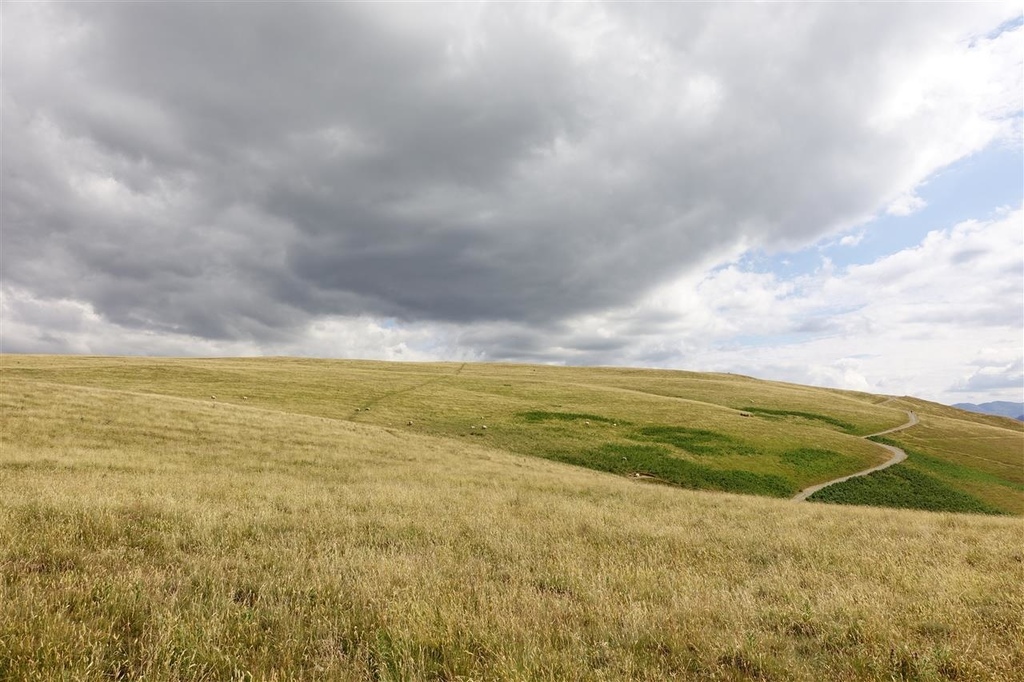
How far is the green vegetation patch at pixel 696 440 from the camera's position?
45.7 metres

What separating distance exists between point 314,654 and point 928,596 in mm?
9330

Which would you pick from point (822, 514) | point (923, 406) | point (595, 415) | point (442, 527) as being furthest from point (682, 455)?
point (923, 406)

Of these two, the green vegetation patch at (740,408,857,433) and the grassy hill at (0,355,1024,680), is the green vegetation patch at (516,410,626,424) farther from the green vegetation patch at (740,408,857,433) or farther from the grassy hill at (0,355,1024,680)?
the grassy hill at (0,355,1024,680)

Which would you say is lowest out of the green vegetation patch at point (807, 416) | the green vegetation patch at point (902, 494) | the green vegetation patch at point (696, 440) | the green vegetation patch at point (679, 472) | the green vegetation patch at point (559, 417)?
the green vegetation patch at point (902, 494)

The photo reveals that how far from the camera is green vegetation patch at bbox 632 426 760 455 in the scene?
45.7 meters

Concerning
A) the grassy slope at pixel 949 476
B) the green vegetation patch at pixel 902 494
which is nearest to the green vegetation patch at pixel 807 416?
the grassy slope at pixel 949 476

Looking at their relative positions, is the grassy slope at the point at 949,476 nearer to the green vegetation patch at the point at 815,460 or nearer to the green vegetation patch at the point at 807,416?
the green vegetation patch at the point at 815,460

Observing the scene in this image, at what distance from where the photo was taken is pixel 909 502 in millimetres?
38500

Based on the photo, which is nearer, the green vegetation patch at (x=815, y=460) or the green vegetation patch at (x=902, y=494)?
the green vegetation patch at (x=902, y=494)

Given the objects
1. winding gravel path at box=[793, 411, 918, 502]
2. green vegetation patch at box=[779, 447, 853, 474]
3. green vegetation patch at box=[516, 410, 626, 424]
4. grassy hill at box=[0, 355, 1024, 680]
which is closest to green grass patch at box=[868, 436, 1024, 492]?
winding gravel path at box=[793, 411, 918, 502]

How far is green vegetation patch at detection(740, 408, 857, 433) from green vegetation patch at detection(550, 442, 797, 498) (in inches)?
1201

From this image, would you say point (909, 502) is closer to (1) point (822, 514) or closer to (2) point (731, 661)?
(1) point (822, 514)

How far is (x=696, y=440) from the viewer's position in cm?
4828

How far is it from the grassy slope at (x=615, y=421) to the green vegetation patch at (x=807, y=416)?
10.1 inches
